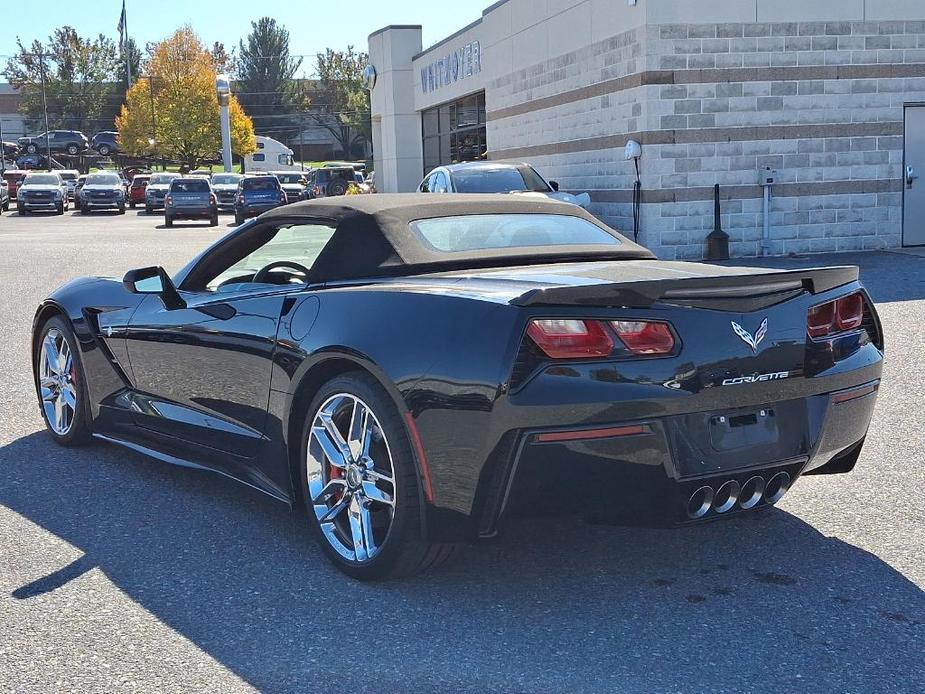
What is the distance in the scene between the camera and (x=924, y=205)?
59.3 ft

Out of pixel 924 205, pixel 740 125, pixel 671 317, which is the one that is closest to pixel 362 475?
pixel 671 317

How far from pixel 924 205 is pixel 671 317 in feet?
52.9

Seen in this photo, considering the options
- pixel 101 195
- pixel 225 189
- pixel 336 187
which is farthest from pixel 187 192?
pixel 225 189

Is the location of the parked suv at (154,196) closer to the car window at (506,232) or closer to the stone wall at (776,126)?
the stone wall at (776,126)

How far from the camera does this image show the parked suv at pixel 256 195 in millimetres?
36656

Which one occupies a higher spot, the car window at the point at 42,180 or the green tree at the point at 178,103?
the green tree at the point at 178,103

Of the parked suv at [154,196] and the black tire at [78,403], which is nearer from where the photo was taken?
the black tire at [78,403]

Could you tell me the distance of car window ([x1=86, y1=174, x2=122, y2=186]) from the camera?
4564 centimetres

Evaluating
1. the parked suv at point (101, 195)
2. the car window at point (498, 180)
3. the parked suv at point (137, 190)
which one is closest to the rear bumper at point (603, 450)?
the car window at point (498, 180)

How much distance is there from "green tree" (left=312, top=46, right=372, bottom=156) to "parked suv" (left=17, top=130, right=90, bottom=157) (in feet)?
126

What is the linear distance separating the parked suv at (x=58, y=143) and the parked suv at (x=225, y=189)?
38.8 m

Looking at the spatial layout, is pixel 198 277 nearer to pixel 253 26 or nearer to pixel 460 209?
pixel 460 209

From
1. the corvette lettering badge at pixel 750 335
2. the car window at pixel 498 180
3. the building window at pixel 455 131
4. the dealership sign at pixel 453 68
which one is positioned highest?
the dealership sign at pixel 453 68

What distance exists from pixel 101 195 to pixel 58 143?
1643 inches
